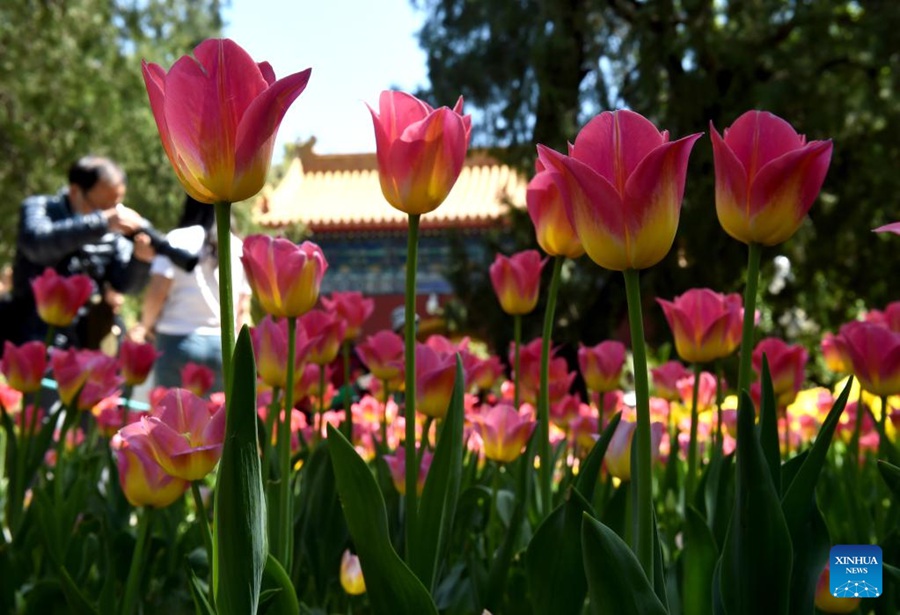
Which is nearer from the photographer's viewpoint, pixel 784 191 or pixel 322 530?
pixel 784 191

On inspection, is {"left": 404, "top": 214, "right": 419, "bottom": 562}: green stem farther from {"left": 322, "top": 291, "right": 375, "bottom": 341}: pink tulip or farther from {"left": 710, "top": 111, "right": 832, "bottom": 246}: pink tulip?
{"left": 322, "top": 291, "right": 375, "bottom": 341}: pink tulip

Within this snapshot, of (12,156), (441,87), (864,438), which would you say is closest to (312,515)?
(864,438)

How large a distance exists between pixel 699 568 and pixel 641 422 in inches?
10.7

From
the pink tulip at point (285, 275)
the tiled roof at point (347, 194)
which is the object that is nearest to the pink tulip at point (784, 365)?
the pink tulip at point (285, 275)

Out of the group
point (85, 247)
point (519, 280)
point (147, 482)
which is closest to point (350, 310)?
point (519, 280)

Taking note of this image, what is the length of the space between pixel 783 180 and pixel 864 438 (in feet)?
4.82

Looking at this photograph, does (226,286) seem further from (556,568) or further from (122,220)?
(122,220)

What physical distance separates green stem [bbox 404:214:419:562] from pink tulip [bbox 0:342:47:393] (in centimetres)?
90

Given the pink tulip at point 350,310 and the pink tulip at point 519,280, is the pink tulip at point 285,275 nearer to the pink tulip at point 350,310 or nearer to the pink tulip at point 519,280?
the pink tulip at point 519,280

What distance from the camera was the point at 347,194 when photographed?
1862 cm

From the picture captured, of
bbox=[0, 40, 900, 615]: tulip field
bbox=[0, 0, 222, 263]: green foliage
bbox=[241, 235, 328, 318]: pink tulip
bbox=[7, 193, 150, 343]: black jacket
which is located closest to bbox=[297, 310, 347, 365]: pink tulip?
bbox=[0, 40, 900, 615]: tulip field

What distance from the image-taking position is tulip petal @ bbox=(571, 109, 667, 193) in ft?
1.94

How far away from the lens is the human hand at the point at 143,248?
2562 millimetres

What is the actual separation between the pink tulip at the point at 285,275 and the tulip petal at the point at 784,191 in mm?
405
